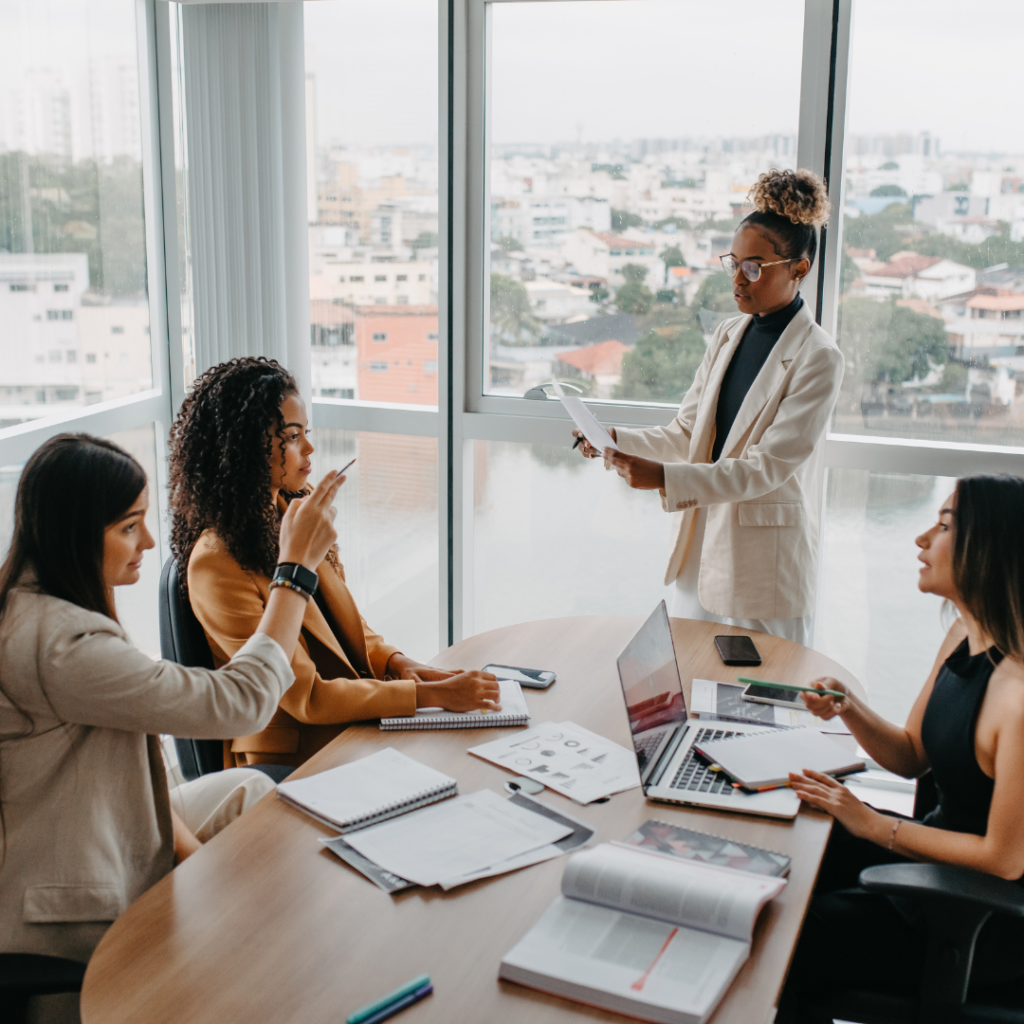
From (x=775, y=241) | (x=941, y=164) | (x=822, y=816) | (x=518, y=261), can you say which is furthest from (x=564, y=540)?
(x=822, y=816)

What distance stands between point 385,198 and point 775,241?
1.35 meters

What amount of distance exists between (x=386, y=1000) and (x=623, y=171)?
2.67 m

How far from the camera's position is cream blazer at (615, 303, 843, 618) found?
2654 mm

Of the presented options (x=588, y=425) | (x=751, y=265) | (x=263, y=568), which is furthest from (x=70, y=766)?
(x=751, y=265)

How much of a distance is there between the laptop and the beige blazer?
70 centimetres

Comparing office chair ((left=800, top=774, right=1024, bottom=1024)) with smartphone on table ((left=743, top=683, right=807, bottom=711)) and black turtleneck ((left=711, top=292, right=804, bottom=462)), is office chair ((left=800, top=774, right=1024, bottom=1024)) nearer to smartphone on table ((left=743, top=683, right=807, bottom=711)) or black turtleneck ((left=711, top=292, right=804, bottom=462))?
smartphone on table ((left=743, top=683, right=807, bottom=711))

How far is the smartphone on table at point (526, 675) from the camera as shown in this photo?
2084mm

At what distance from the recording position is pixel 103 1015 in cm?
115

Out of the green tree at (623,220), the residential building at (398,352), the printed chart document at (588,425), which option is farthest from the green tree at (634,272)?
the printed chart document at (588,425)

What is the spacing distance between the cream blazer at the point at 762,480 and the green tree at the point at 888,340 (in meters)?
0.36

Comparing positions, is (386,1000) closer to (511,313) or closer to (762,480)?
(762,480)

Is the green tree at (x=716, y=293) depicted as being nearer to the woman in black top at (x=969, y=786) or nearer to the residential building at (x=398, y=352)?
the residential building at (x=398, y=352)

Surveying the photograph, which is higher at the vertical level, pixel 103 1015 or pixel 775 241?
pixel 775 241

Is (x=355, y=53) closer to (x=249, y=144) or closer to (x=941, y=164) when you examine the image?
(x=249, y=144)
